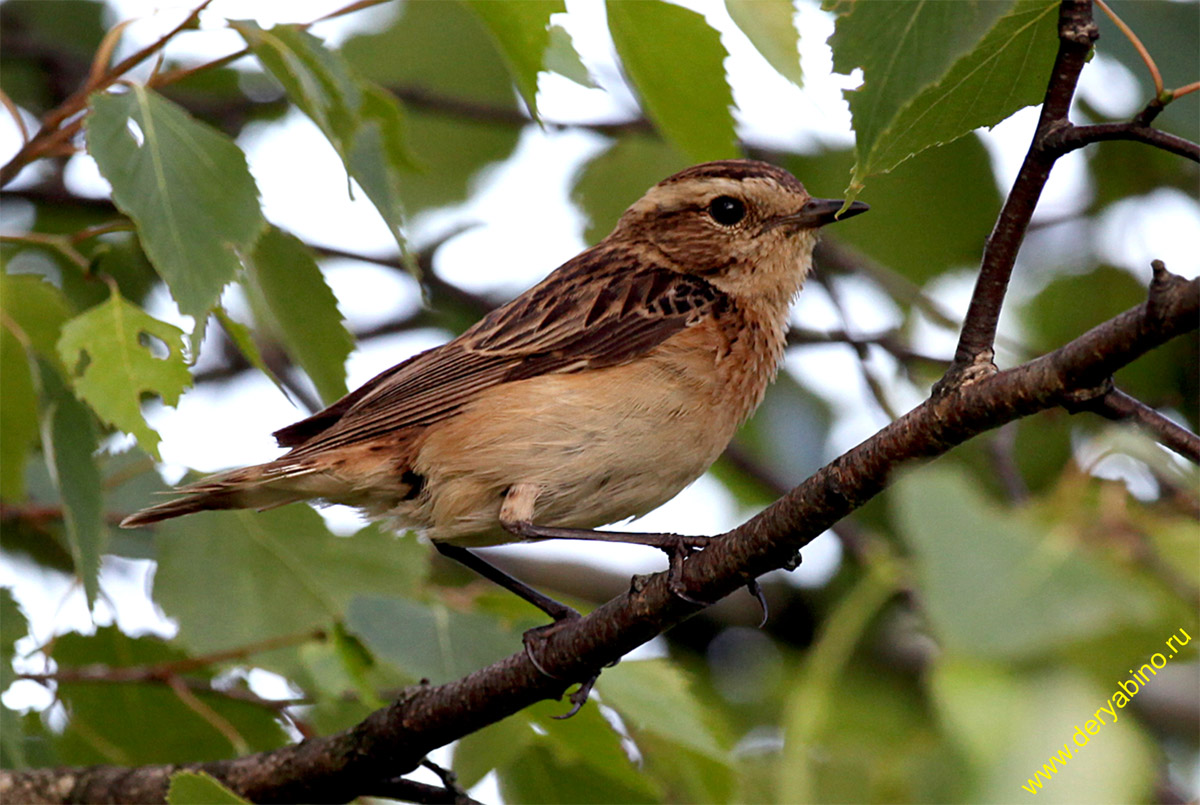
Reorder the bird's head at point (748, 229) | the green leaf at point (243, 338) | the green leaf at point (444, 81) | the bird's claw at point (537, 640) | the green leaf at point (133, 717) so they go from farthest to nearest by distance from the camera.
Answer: the green leaf at point (444, 81), the bird's head at point (748, 229), the green leaf at point (133, 717), the green leaf at point (243, 338), the bird's claw at point (537, 640)

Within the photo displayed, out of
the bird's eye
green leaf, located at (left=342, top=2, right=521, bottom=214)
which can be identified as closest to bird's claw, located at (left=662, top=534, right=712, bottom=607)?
the bird's eye

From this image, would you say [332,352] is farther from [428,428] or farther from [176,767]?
[176,767]

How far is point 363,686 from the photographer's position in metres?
4.39

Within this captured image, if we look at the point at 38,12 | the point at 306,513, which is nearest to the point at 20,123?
the point at 306,513

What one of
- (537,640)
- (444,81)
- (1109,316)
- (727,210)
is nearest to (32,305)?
(537,640)

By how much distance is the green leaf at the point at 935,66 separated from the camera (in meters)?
2.66

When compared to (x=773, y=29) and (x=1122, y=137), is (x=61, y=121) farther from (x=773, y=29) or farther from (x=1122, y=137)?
(x=1122, y=137)

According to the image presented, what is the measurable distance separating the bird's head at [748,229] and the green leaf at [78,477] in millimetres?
2603

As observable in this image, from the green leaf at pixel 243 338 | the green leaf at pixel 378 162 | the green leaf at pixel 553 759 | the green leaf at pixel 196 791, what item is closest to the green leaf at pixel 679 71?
the green leaf at pixel 378 162

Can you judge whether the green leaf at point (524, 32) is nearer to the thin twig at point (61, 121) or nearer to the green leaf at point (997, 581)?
the thin twig at point (61, 121)

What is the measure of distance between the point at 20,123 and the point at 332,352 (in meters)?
1.24

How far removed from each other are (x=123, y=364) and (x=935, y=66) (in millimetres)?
2541

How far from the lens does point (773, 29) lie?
389 cm

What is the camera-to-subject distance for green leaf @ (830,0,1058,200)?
2664 millimetres
